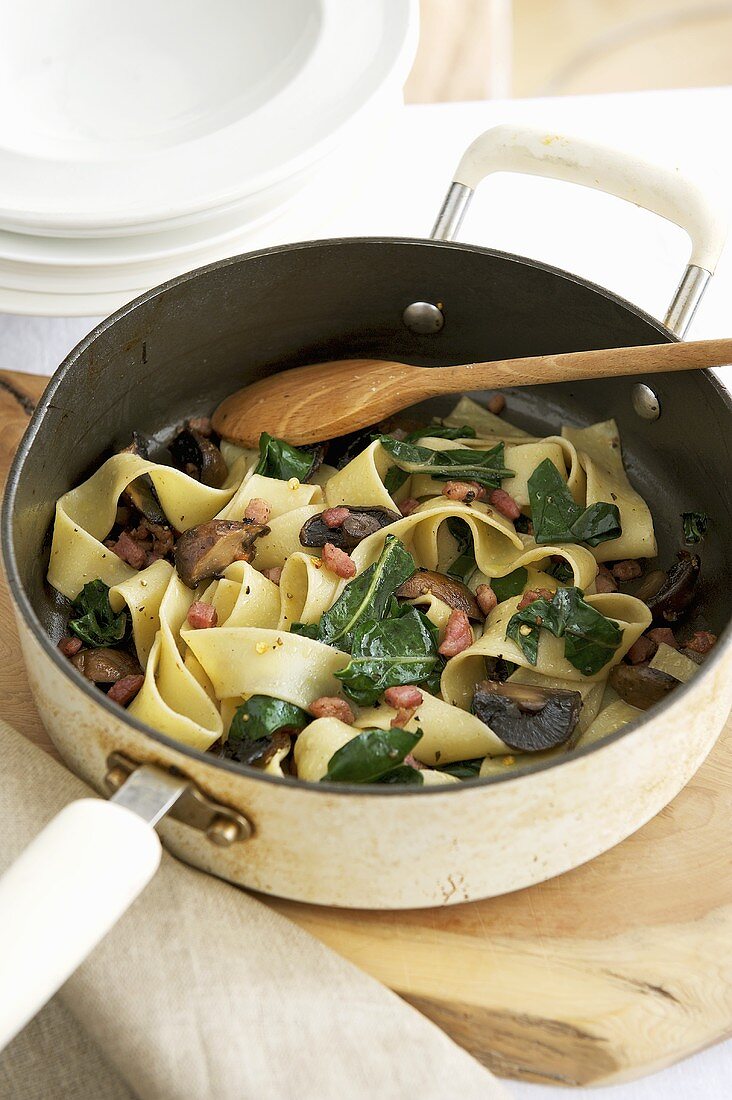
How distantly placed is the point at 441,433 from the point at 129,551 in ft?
2.63

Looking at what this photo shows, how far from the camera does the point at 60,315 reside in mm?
2592

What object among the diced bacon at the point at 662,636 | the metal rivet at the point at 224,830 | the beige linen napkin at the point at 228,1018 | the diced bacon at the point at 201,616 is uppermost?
the diced bacon at the point at 662,636

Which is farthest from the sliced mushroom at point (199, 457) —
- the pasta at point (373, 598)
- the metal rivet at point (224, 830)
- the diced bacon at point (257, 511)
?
the metal rivet at point (224, 830)

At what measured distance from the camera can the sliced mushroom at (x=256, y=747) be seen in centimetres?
202

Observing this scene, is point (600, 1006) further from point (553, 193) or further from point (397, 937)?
point (553, 193)

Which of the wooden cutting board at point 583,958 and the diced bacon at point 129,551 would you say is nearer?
the wooden cutting board at point 583,958

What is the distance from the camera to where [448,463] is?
8.65ft

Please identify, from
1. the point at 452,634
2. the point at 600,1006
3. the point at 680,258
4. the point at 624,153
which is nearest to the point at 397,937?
the point at 600,1006

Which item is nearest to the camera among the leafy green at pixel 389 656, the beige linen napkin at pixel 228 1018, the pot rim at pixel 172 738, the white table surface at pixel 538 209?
the pot rim at pixel 172 738

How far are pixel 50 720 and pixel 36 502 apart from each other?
1.66 ft

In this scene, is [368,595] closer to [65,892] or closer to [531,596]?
[531,596]

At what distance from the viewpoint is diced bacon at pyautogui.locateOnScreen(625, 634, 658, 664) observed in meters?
2.28

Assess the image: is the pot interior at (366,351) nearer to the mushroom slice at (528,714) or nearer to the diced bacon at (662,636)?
the diced bacon at (662,636)

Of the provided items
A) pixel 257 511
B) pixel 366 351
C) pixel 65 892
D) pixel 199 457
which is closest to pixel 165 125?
pixel 366 351
